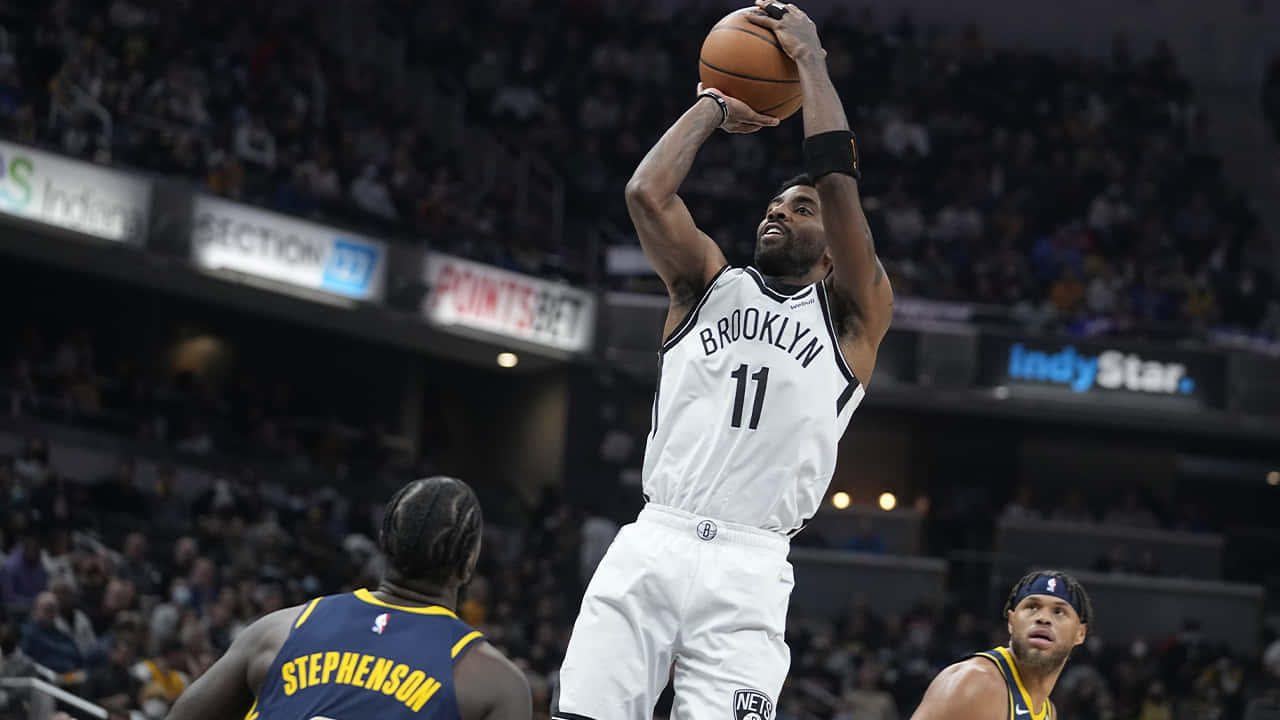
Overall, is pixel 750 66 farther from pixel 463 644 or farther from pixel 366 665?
pixel 366 665

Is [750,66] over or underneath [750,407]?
over

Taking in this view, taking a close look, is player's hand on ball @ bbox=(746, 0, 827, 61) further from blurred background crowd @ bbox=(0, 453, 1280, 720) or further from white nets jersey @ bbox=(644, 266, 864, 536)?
blurred background crowd @ bbox=(0, 453, 1280, 720)

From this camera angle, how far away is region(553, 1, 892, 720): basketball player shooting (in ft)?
13.4

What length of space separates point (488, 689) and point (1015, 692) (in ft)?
9.68

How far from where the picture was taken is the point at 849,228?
4227 millimetres

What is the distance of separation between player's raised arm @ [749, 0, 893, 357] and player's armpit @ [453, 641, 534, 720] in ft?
5.40

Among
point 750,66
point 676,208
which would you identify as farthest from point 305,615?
point 750,66

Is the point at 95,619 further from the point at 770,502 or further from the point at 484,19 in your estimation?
the point at 484,19

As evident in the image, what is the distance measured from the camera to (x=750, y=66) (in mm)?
4500

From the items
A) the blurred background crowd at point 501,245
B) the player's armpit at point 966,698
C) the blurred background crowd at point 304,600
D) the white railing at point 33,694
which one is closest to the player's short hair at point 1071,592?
the player's armpit at point 966,698

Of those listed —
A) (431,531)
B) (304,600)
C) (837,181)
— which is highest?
(837,181)

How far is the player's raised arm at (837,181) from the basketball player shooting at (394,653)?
1475 millimetres

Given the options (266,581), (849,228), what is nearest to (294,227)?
(266,581)

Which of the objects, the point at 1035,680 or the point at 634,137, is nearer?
the point at 1035,680
